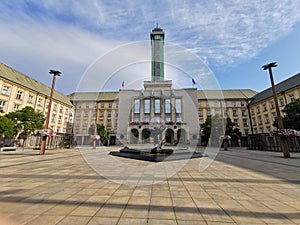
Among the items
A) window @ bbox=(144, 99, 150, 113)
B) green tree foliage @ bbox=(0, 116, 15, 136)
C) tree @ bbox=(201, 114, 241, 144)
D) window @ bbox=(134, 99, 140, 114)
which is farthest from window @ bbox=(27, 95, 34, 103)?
tree @ bbox=(201, 114, 241, 144)

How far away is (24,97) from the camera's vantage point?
29891 mm

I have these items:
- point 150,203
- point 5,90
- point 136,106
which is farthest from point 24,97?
point 150,203

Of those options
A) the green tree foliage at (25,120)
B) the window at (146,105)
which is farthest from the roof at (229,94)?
the green tree foliage at (25,120)

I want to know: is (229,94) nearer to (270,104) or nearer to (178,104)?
(270,104)

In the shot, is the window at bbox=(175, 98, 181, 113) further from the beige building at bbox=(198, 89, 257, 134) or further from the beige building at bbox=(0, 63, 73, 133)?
the beige building at bbox=(0, 63, 73, 133)

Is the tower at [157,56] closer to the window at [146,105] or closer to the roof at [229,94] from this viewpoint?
the window at [146,105]

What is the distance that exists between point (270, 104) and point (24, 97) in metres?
55.7

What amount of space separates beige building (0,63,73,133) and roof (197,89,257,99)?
43435mm

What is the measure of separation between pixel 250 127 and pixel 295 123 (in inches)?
981

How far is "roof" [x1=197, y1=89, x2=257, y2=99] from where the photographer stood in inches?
1937

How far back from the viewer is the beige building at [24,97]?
26128 millimetres

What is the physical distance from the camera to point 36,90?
1300 inches

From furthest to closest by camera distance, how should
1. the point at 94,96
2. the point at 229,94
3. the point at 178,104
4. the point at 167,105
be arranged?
the point at 94,96 → the point at 229,94 → the point at 167,105 → the point at 178,104

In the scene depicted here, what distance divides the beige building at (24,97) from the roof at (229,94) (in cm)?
4343
